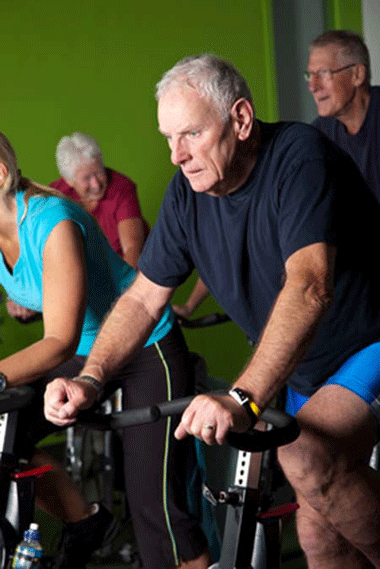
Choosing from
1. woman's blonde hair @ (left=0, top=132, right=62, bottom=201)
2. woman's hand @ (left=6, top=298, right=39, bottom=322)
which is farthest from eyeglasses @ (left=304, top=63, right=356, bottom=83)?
woman's blonde hair @ (left=0, top=132, right=62, bottom=201)

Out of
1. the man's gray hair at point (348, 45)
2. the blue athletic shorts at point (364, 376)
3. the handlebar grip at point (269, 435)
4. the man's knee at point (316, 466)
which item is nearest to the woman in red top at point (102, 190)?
the man's gray hair at point (348, 45)

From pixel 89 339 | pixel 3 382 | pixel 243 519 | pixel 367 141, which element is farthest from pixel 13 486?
pixel 367 141

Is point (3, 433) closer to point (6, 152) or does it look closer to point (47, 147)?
point (6, 152)

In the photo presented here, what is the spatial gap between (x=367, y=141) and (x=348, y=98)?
0.21 meters

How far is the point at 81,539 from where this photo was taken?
3.21 meters

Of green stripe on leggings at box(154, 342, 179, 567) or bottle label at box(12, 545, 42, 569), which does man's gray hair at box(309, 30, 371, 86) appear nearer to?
green stripe on leggings at box(154, 342, 179, 567)

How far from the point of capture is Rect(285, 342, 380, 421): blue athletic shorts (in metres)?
2.37

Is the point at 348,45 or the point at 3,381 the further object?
the point at 348,45

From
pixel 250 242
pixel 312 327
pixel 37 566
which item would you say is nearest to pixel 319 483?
pixel 312 327

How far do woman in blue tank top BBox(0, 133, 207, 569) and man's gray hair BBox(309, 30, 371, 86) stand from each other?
1.81 meters

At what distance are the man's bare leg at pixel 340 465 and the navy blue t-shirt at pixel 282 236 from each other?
0.55 feet

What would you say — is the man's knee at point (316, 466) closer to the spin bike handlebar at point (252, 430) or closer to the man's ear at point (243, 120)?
the spin bike handlebar at point (252, 430)

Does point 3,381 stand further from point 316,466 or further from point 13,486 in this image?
point 316,466

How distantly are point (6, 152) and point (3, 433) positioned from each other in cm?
74
